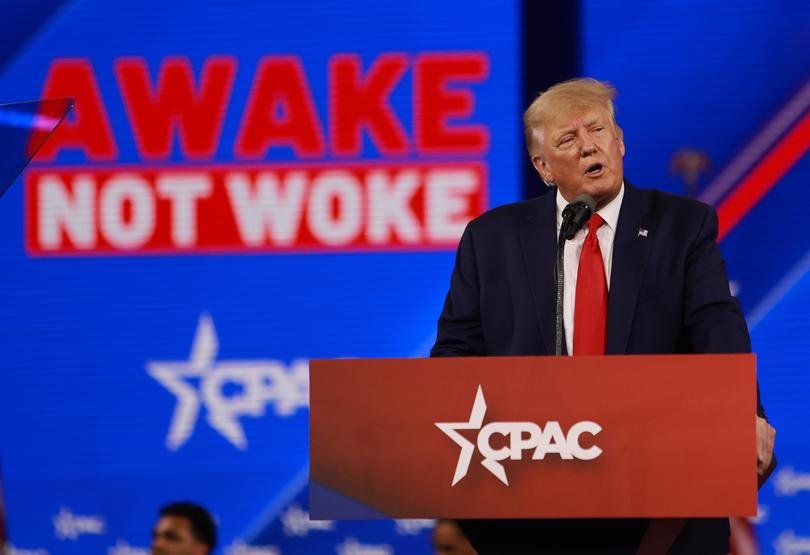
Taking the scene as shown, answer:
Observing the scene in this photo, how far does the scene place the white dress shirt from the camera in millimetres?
2094

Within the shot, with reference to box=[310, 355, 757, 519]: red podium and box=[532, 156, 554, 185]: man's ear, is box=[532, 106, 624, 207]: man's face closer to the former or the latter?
box=[532, 156, 554, 185]: man's ear

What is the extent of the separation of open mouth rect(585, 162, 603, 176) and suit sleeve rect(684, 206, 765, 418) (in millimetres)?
225

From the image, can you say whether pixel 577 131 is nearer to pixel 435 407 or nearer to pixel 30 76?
pixel 435 407

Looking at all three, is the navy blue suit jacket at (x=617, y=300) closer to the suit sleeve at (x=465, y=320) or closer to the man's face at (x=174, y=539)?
the suit sleeve at (x=465, y=320)

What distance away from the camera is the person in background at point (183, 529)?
12.3 ft

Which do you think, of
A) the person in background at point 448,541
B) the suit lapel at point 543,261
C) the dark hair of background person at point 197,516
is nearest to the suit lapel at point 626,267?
the suit lapel at point 543,261

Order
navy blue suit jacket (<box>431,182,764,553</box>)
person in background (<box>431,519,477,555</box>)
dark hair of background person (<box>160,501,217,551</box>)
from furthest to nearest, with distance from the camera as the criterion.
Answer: dark hair of background person (<box>160,501,217,551</box>) < person in background (<box>431,519,477,555</box>) < navy blue suit jacket (<box>431,182,764,553</box>)

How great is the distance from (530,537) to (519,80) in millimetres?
2128

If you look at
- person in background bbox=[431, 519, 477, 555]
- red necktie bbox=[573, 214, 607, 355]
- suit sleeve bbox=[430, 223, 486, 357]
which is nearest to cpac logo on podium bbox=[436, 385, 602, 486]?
red necktie bbox=[573, 214, 607, 355]

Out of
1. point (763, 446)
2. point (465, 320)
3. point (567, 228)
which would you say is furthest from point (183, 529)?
point (763, 446)

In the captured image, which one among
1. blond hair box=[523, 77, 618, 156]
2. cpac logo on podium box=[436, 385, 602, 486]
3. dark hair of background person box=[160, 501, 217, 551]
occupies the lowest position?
cpac logo on podium box=[436, 385, 602, 486]

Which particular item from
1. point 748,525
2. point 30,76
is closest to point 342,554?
point 748,525

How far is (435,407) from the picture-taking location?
1.77 meters

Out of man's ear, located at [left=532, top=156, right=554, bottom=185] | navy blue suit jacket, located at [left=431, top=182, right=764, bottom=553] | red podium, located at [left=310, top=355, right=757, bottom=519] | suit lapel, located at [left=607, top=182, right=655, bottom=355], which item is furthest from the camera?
man's ear, located at [left=532, top=156, right=554, bottom=185]
